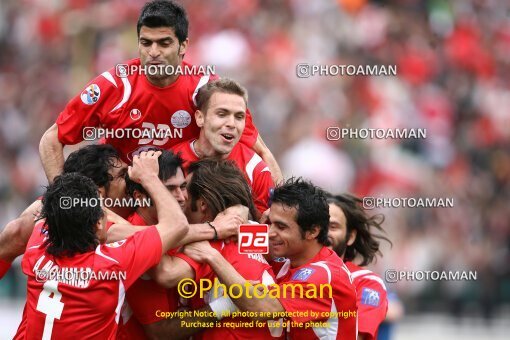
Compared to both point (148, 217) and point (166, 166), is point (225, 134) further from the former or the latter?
point (148, 217)

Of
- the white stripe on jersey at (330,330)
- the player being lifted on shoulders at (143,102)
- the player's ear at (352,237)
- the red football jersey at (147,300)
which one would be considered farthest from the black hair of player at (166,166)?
the player's ear at (352,237)

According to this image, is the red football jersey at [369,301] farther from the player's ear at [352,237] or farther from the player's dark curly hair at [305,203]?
the player's dark curly hair at [305,203]

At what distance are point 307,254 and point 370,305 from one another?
868mm

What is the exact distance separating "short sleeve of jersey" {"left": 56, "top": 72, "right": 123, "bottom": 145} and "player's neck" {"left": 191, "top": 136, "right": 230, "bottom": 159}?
23.0 inches

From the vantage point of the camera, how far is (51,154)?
6.66m

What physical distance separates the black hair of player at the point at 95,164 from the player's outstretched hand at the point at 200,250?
2.37 ft

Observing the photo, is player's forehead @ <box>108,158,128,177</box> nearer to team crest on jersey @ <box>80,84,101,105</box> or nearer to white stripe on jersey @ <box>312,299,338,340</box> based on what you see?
team crest on jersey @ <box>80,84,101,105</box>

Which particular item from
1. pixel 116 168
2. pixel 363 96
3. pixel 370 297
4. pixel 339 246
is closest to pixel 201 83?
pixel 116 168

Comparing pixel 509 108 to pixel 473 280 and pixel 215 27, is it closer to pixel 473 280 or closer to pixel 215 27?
pixel 473 280

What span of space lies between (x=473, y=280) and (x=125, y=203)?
Answer: 25.1 ft

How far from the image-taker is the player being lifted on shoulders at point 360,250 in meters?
6.48

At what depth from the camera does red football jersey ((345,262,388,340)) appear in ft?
21.1

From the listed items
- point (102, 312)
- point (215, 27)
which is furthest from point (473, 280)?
point (102, 312)

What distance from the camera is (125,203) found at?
244 inches
